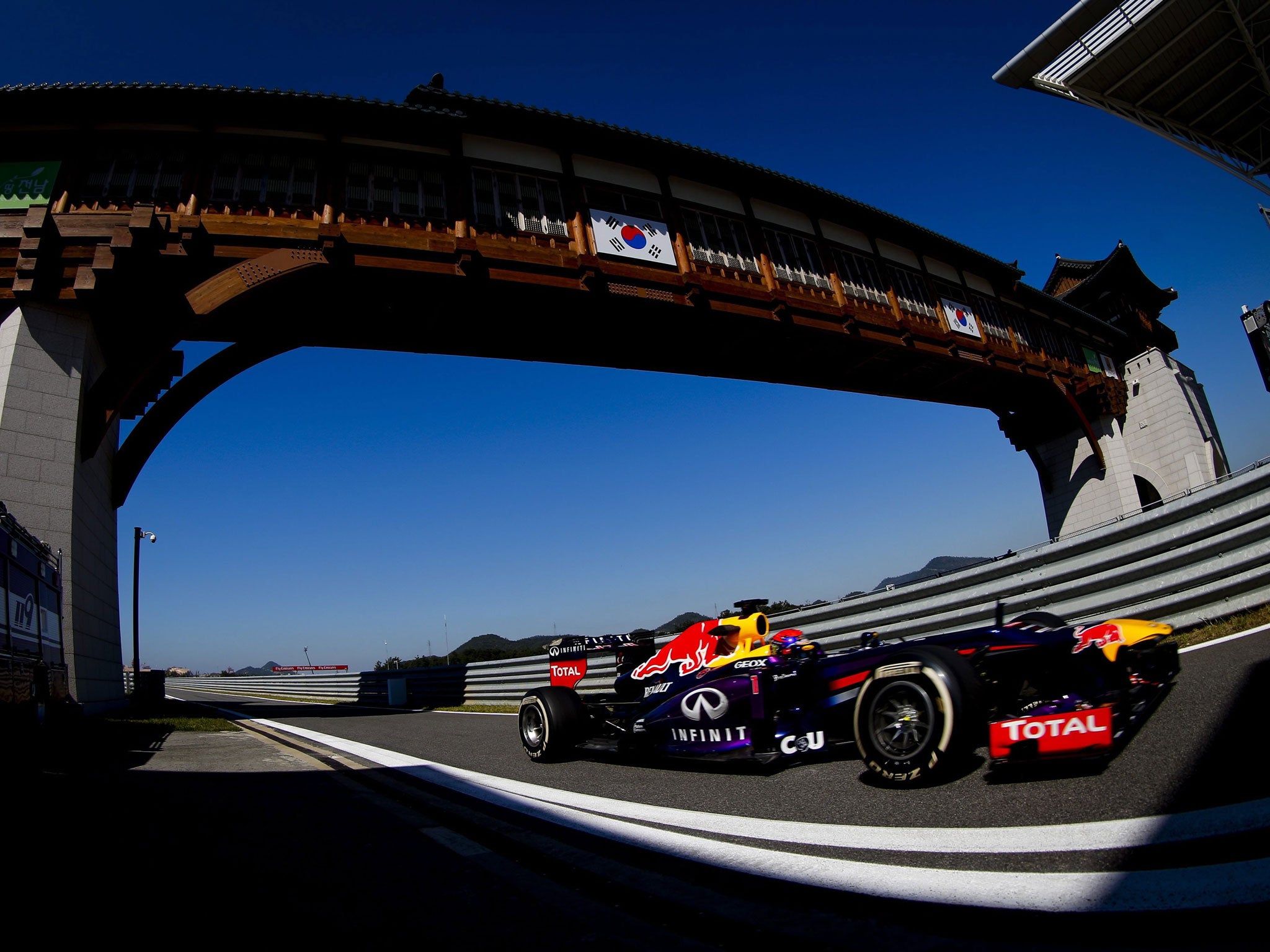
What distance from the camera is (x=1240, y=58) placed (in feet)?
56.9

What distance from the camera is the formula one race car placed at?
9.43ft

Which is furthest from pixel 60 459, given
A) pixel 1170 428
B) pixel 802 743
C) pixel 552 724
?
pixel 1170 428

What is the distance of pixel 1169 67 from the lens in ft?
57.6

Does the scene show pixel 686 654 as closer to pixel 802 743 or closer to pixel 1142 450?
pixel 802 743

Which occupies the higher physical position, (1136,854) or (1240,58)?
(1240,58)

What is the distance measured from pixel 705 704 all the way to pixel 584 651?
2652 millimetres

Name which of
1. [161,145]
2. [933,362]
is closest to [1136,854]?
[161,145]

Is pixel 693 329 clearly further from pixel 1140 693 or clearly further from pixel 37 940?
pixel 37 940

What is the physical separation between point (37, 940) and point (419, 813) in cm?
187

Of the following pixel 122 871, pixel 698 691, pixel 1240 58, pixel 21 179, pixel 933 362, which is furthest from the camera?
pixel 933 362

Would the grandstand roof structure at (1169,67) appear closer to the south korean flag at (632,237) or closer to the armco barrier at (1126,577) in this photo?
the south korean flag at (632,237)

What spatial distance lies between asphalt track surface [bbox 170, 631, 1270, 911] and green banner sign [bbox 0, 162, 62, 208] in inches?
518

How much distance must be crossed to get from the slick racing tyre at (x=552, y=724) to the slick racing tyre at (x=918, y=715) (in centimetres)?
274

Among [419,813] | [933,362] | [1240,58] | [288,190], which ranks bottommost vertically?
[419,813]
